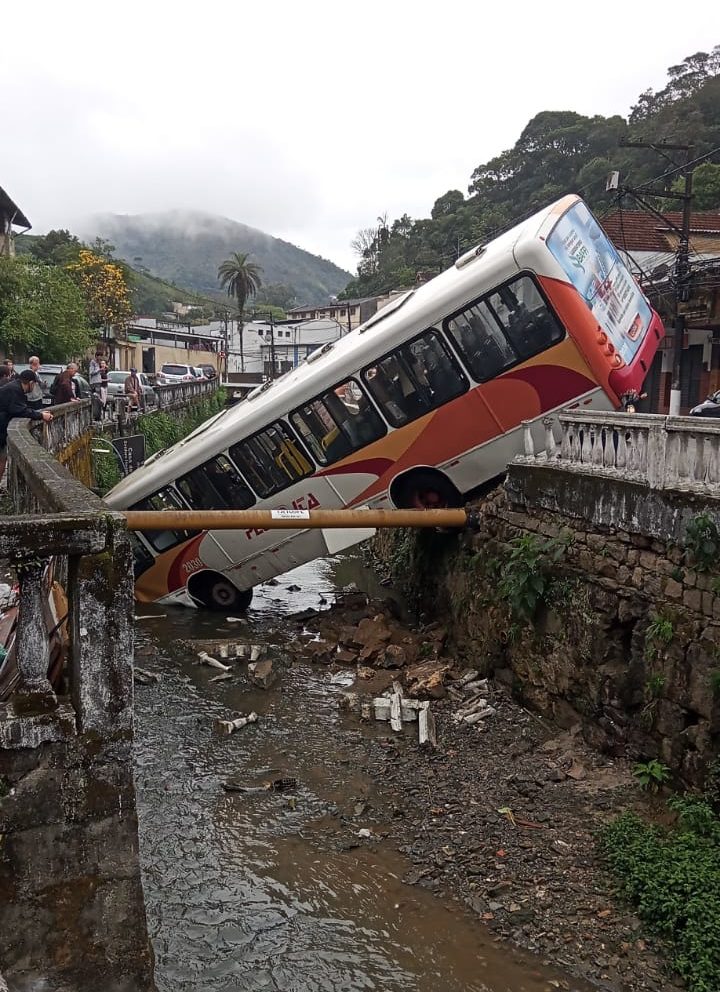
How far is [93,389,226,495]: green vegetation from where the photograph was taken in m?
19.4

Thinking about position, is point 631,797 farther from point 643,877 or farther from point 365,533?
point 365,533

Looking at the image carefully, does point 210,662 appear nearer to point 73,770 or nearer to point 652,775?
point 652,775

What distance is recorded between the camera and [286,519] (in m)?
10.5

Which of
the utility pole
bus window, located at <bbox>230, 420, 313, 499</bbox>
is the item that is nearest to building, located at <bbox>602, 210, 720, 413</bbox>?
the utility pole

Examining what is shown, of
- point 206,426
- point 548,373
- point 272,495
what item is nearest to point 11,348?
point 206,426

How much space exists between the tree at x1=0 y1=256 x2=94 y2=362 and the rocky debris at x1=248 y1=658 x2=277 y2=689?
19.6 m

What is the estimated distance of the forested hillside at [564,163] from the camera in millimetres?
43125

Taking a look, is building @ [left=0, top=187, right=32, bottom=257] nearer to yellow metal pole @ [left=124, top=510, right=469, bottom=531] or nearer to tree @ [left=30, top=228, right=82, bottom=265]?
tree @ [left=30, top=228, right=82, bottom=265]

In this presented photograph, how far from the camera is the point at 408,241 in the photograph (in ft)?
223

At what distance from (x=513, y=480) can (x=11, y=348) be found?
22418mm

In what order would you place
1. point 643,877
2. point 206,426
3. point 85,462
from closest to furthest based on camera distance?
point 643,877, point 206,426, point 85,462

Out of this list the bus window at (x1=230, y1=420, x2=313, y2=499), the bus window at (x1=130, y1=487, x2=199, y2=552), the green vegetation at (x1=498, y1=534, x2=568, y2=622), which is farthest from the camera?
the bus window at (x1=130, y1=487, x2=199, y2=552)

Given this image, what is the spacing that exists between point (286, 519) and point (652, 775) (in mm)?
5522

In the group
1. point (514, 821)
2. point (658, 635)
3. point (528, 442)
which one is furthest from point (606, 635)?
point (528, 442)
